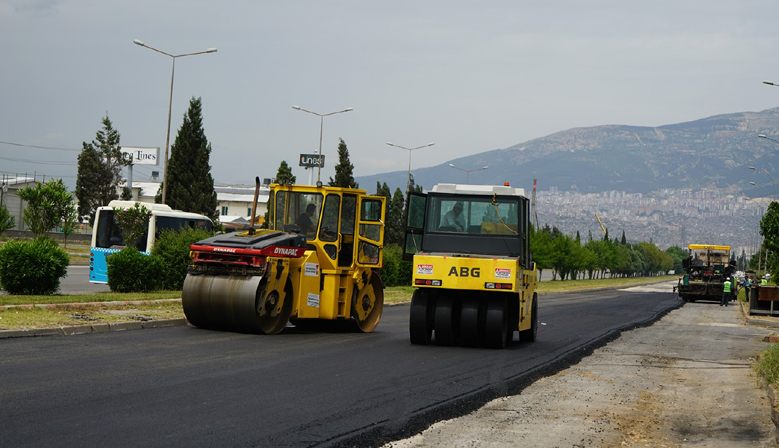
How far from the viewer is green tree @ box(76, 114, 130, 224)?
3017 inches

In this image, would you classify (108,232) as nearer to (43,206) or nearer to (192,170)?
(43,206)

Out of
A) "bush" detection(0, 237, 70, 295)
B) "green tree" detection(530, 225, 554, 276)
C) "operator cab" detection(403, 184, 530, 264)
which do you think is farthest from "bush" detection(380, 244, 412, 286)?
"green tree" detection(530, 225, 554, 276)

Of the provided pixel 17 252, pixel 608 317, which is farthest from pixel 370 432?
pixel 608 317

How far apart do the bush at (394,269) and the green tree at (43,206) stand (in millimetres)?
16097

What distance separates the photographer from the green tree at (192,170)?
58.4 m

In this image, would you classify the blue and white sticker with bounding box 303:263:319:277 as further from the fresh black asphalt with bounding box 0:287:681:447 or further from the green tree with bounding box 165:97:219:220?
the green tree with bounding box 165:97:219:220

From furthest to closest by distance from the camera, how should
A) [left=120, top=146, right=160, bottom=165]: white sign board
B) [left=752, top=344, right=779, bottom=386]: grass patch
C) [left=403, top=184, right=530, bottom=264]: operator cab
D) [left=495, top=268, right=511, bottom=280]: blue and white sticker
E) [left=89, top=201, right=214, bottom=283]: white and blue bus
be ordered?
[left=120, top=146, right=160, bottom=165]: white sign board → [left=89, top=201, right=214, bottom=283]: white and blue bus → [left=403, top=184, right=530, bottom=264]: operator cab → [left=495, top=268, right=511, bottom=280]: blue and white sticker → [left=752, top=344, right=779, bottom=386]: grass patch

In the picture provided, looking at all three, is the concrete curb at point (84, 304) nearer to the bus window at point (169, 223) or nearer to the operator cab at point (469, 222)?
the operator cab at point (469, 222)

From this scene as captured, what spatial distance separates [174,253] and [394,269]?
54.7 ft

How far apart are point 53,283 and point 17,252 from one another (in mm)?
1129

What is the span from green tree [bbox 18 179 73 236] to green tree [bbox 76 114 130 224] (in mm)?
54491

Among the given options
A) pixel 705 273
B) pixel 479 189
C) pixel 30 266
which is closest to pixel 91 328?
pixel 30 266

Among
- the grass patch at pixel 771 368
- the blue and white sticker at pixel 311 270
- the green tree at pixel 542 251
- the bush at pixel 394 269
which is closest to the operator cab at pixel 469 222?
the blue and white sticker at pixel 311 270

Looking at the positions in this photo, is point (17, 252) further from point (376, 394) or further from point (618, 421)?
point (618, 421)
